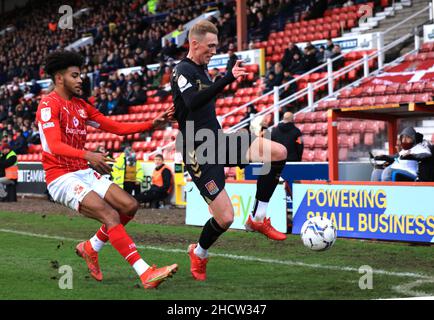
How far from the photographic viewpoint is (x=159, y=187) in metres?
17.0

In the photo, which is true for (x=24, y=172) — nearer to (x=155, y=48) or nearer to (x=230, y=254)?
(x=155, y=48)

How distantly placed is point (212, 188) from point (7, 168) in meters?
14.8

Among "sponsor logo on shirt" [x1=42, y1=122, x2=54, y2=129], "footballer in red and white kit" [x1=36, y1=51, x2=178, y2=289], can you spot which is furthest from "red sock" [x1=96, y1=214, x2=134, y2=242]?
"sponsor logo on shirt" [x1=42, y1=122, x2=54, y2=129]

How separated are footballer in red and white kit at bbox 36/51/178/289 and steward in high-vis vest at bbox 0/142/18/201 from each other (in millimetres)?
13845

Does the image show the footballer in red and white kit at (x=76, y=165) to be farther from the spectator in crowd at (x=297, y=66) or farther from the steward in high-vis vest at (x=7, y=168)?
the steward in high-vis vest at (x=7, y=168)

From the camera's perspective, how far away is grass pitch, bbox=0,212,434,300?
6.24 m

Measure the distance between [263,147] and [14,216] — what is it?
9.44 metres

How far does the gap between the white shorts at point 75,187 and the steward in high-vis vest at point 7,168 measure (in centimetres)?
1390

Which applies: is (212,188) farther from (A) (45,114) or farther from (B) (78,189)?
(A) (45,114)

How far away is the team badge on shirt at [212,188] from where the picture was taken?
6.76 metres

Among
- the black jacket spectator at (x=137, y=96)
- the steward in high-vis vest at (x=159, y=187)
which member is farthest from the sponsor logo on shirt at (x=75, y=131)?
the black jacket spectator at (x=137, y=96)

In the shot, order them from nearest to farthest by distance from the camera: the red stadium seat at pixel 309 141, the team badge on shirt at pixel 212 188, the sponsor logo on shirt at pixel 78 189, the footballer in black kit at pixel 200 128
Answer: the sponsor logo on shirt at pixel 78 189 → the footballer in black kit at pixel 200 128 → the team badge on shirt at pixel 212 188 → the red stadium seat at pixel 309 141

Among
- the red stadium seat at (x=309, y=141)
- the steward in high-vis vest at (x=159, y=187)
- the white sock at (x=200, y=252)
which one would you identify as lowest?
the steward in high-vis vest at (x=159, y=187)
